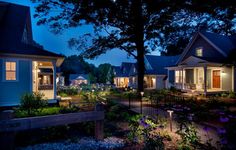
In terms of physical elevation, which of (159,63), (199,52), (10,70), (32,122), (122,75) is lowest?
(32,122)

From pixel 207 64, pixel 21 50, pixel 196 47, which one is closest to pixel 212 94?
pixel 207 64

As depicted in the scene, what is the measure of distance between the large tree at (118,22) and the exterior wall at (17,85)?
7.25 metres

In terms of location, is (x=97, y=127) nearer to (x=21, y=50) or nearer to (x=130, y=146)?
(x=130, y=146)

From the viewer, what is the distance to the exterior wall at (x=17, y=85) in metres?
11.0

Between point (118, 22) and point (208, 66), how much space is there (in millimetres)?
Answer: 10341

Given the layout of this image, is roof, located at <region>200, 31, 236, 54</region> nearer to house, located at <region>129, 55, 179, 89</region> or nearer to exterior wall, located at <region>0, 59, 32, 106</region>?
house, located at <region>129, 55, 179, 89</region>

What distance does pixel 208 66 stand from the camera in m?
18.7

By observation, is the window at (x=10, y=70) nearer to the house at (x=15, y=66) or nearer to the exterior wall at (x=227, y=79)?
the house at (x=15, y=66)

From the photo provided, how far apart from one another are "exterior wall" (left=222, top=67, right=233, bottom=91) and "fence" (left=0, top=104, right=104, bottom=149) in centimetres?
1846

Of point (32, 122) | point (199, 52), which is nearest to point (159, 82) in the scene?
point (199, 52)

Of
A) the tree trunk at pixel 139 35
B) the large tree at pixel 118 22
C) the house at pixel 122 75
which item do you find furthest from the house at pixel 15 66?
the house at pixel 122 75

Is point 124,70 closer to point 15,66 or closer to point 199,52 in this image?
point 199,52

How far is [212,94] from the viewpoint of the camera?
1861 cm

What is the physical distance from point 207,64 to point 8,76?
17386 mm
